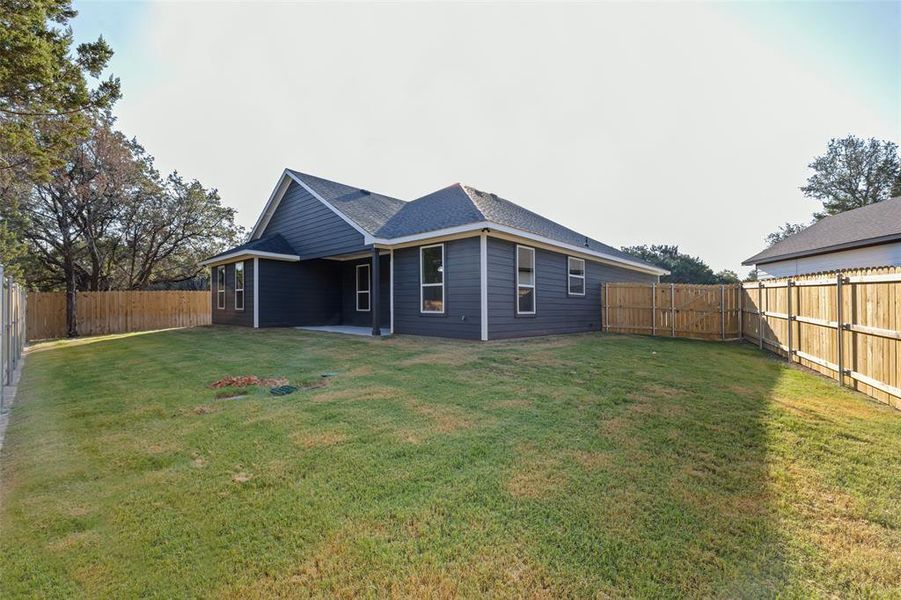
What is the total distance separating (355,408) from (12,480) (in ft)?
8.06

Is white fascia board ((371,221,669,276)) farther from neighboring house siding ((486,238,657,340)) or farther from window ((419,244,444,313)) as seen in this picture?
window ((419,244,444,313))

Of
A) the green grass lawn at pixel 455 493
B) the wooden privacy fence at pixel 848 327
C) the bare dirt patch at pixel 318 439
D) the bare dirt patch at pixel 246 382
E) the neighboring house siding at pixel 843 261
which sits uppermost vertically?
the neighboring house siding at pixel 843 261

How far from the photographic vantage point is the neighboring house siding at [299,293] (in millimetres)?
13188

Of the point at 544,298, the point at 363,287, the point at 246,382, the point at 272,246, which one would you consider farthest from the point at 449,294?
the point at 272,246

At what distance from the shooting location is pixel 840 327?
5293 millimetres

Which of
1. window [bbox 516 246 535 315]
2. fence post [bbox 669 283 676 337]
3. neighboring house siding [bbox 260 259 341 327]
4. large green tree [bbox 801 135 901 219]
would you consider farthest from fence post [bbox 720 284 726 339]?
large green tree [bbox 801 135 901 219]

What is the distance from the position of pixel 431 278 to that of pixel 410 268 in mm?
837

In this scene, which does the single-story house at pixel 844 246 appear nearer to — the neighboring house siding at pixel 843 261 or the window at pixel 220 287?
the neighboring house siding at pixel 843 261

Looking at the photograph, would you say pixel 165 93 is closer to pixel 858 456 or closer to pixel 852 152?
pixel 858 456

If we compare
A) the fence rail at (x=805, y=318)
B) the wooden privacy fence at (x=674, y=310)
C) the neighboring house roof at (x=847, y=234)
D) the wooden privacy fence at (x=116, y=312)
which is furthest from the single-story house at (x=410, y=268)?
the neighboring house roof at (x=847, y=234)

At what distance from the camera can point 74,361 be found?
7.92 metres

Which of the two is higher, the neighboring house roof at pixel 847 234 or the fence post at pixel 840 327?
the neighboring house roof at pixel 847 234

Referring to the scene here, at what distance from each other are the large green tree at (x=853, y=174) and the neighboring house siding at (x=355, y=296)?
30256 mm

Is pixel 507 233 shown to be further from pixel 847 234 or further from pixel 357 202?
pixel 847 234
